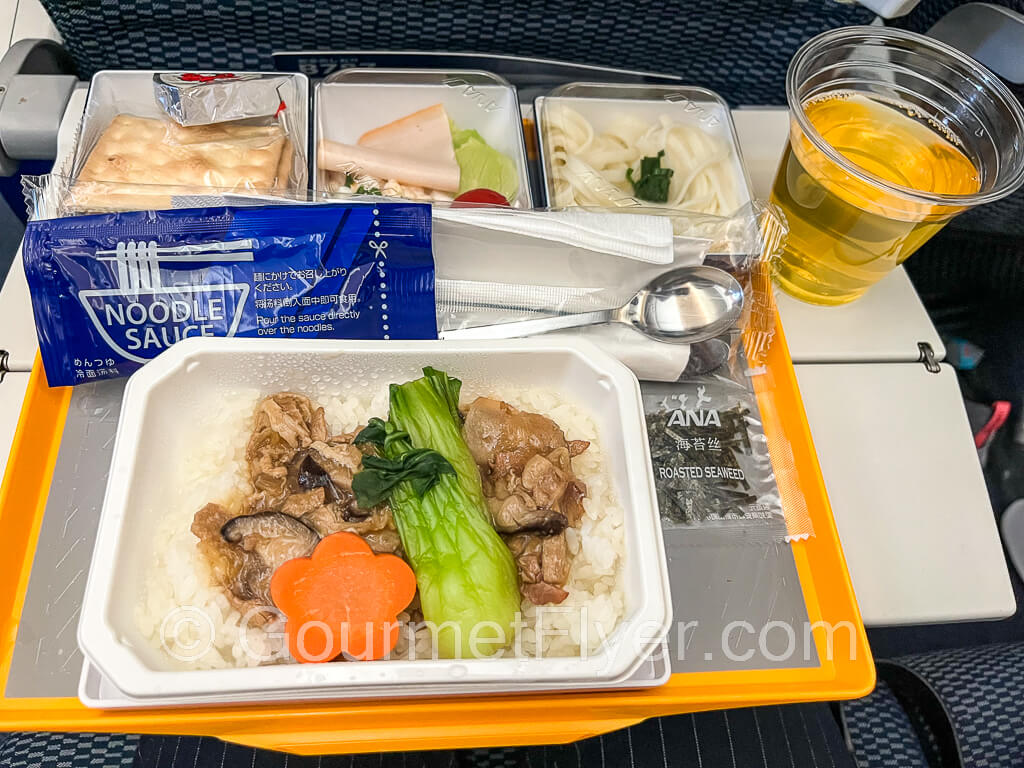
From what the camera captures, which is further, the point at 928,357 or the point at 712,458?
the point at 928,357

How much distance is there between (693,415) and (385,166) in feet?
2.40

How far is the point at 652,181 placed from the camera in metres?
1.49

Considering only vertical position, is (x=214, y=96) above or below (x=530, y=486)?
above

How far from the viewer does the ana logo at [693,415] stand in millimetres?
1291

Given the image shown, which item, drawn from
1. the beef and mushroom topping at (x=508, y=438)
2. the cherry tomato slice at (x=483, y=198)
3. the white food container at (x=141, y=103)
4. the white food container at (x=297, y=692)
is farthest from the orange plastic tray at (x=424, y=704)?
the cherry tomato slice at (x=483, y=198)

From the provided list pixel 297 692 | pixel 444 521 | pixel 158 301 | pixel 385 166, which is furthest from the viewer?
pixel 385 166

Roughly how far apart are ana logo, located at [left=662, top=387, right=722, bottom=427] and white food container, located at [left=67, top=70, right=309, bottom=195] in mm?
797

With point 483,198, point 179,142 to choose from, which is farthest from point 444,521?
point 179,142

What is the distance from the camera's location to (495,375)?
1.20 meters

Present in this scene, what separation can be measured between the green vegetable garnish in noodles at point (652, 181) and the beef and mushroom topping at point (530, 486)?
23.3 inches

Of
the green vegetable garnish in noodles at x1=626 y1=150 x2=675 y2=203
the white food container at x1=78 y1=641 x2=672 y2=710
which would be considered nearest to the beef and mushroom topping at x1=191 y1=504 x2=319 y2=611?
the white food container at x1=78 y1=641 x2=672 y2=710

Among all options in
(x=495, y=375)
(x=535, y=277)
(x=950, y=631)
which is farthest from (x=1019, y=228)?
(x=495, y=375)

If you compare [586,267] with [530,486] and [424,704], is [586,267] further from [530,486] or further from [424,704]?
[424,704]

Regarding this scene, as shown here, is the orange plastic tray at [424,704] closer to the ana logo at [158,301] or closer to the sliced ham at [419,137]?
the ana logo at [158,301]
